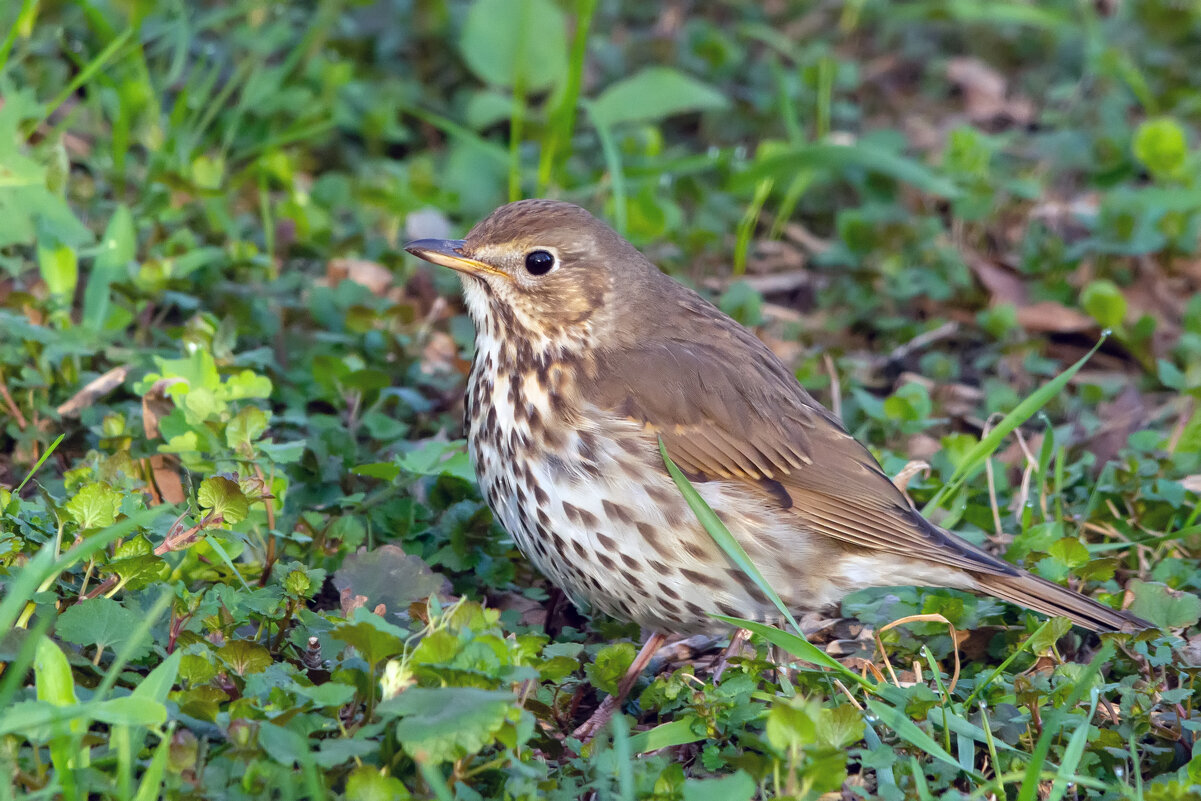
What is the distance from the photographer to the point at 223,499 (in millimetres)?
3326

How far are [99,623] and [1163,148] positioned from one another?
17.4 ft

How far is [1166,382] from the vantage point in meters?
5.20

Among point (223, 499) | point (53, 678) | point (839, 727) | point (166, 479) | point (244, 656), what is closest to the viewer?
point (53, 678)

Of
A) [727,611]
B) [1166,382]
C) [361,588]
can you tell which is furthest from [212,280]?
[1166,382]

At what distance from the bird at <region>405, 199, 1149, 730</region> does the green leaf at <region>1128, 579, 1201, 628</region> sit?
0.09m

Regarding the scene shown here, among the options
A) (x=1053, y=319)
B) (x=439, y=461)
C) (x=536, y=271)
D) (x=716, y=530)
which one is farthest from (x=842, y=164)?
(x=716, y=530)

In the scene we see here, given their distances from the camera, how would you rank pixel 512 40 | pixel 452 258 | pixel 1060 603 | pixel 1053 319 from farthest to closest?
pixel 512 40 < pixel 1053 319 < pixel 452 258 < pixel 1060 603

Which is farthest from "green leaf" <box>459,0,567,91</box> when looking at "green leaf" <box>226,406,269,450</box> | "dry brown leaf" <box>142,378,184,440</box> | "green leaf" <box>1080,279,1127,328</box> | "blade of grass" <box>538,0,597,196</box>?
"green leaf" <box>226,406,269,450</box>

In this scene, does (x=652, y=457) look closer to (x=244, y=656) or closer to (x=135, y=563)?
(x=244, y=656)

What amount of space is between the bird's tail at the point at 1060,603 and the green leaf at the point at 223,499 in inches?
79.6

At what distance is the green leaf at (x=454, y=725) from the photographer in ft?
8.59

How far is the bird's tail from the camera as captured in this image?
381 centimetres

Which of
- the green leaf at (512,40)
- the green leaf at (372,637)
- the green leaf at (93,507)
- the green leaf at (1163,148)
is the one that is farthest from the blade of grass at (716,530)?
the green leaf at (1163,148)

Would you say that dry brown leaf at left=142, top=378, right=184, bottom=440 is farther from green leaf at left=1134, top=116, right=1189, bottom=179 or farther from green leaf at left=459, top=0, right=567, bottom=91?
green leaf at left=1134, top=116, right=1189, bottom=179
